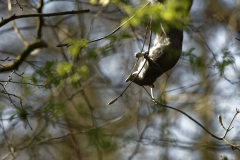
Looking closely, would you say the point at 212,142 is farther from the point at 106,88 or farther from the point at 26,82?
the point at 26,82

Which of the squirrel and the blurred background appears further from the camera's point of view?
the blurred background

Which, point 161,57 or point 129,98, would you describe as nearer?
point 161,57

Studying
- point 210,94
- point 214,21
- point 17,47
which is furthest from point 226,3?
point 17,47

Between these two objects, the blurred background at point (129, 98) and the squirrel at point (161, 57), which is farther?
the blurred background at point (129, 98)

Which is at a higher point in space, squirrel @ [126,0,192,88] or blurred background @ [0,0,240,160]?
squirrel @ [126,0,192,88]

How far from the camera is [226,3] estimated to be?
7180 mm

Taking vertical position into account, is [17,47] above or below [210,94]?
above

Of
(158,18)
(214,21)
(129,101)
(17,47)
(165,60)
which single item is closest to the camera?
(158,18)

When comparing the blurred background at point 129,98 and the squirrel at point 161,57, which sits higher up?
the squirrel at point 161,57

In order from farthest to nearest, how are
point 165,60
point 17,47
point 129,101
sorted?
point 17,47, point 129,101, point 165,60

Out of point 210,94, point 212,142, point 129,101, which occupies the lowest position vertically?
point 212,142

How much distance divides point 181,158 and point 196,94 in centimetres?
128

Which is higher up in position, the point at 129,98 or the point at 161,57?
the point at 161,57

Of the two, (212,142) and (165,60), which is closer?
(165,60)
